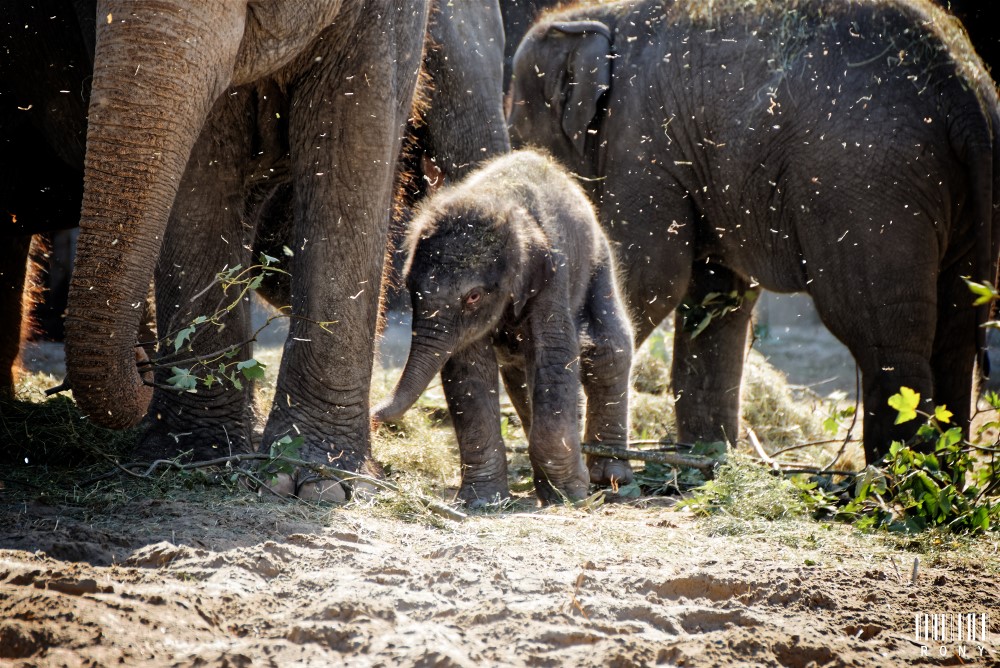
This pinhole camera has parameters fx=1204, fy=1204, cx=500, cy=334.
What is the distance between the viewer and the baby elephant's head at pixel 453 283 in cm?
454

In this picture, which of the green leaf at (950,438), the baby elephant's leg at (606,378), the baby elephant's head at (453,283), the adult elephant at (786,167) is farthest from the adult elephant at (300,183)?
the green leaf at (950,438)

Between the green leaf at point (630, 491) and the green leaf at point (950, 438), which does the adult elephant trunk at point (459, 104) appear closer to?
the green leaf at point (630, 491)

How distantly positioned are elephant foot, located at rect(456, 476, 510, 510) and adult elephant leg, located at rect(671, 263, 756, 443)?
7.47 feet

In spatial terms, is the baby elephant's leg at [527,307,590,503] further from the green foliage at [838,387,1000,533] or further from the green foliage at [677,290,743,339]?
the green foliage at [677,290,743,339]

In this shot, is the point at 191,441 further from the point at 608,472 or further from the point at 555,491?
the point at 608,472

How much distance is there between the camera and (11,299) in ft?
21.2

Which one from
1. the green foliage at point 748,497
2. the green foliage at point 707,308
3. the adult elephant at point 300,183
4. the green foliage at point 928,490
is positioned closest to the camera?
the adult elephant at point 300,183

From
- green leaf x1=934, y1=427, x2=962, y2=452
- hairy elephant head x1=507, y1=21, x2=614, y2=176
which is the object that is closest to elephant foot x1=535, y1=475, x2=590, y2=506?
green leaf x1=934, y1=427, x2=962, y2=452

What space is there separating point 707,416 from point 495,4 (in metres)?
2.61

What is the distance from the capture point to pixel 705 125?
6352mm

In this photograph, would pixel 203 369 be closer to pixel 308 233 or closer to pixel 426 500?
pixel 308 233

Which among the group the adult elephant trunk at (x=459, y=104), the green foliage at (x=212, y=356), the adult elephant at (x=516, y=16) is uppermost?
the adult elephant at (x=516, y=16)

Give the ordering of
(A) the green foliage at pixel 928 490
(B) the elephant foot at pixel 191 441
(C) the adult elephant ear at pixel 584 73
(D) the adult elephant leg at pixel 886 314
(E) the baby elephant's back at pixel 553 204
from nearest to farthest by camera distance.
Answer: (A) the green foliage at pixel 928 490 < (B) the elephant foot at pixel 191 441 < (E) the baby elephant's back at pixel 553 204 < (D) the adult elephant leg at pixel 886 314 < (C) the adult elephant ear at pixel 584 73

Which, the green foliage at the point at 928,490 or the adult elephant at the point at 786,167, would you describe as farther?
the adult elephant at the point at 786,167
